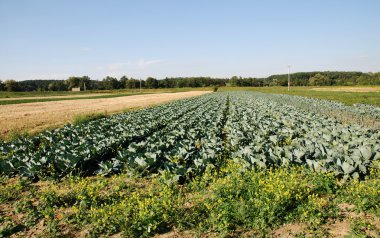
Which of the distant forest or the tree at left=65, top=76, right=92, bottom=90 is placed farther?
the tree at left=65, top=76, right=92, bottom=90

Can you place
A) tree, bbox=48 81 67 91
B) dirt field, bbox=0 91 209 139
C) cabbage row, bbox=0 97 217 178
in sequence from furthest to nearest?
tree, bbox=48 81 67 91
dirt field, bbox=0 91 209 139
cabbage row, bbox=0 97 217 178

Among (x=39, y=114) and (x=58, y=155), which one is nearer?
(x=58, y=155)

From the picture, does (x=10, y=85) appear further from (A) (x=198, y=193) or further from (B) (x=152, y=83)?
(A) (x=198, y=193)

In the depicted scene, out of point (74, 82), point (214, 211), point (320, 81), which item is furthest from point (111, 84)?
point (214, 211)

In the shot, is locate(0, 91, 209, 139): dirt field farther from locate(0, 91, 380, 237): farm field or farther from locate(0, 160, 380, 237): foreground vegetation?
locate(0, 160, 380, 237): foreground vegetation

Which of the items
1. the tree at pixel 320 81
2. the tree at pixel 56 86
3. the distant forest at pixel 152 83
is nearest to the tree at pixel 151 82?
the distant forest at pixel 152 83

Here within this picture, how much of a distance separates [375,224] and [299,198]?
129 cm

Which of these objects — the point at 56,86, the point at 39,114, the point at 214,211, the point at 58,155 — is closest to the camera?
the point at 214,211

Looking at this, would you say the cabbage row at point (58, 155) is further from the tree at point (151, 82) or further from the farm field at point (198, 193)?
the tree at point (151, 82)

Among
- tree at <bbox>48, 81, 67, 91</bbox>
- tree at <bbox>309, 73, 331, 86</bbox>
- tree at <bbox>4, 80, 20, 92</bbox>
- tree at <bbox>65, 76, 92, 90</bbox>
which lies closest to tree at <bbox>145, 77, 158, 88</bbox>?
tree at <bbox>65, 76, 92, 90</bbox>

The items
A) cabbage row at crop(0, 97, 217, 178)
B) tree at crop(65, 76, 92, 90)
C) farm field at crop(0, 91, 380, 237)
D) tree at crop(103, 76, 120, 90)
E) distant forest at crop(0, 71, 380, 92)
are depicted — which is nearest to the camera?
farm field at crop(0, 91, 380, 237)

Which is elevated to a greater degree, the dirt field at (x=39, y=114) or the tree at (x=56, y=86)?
the tree at (x=56, y=86)

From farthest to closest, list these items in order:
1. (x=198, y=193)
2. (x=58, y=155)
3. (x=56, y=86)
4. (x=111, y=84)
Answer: (x=111, y=84)
(x=56, y=86)
(x=58, y=155)
(x=198, y=193)

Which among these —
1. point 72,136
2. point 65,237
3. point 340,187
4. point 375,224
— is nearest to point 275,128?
point 340,187
